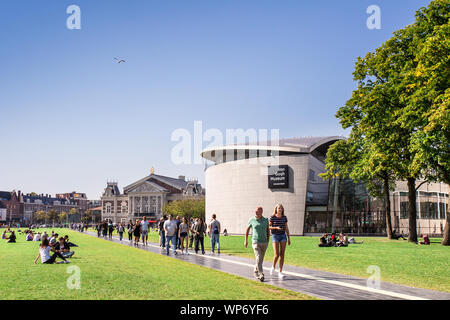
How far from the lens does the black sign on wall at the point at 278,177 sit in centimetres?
5375

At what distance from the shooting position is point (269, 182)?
182ft

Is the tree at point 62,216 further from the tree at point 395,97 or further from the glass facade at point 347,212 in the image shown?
the tree at point 395,97

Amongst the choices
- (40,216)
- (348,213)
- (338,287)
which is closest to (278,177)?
(348,213)

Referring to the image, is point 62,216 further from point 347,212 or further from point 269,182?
point 347,212

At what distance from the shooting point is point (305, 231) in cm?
5297

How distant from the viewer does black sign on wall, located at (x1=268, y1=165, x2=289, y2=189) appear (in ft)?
176

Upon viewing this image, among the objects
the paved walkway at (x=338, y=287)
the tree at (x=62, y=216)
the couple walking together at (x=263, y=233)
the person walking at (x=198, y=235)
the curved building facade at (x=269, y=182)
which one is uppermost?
the curved building facade at (x=269, y=182)

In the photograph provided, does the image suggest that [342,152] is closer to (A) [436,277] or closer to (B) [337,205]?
(B) [337,205]

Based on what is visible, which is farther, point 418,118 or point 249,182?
point 249,182

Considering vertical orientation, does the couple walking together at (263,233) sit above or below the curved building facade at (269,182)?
below

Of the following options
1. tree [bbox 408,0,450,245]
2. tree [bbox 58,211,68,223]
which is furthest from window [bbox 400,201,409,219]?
tree [bbox 58,211,68,223]

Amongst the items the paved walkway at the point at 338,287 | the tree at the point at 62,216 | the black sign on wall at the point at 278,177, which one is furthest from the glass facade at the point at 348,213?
the tree at the point at 62,216
